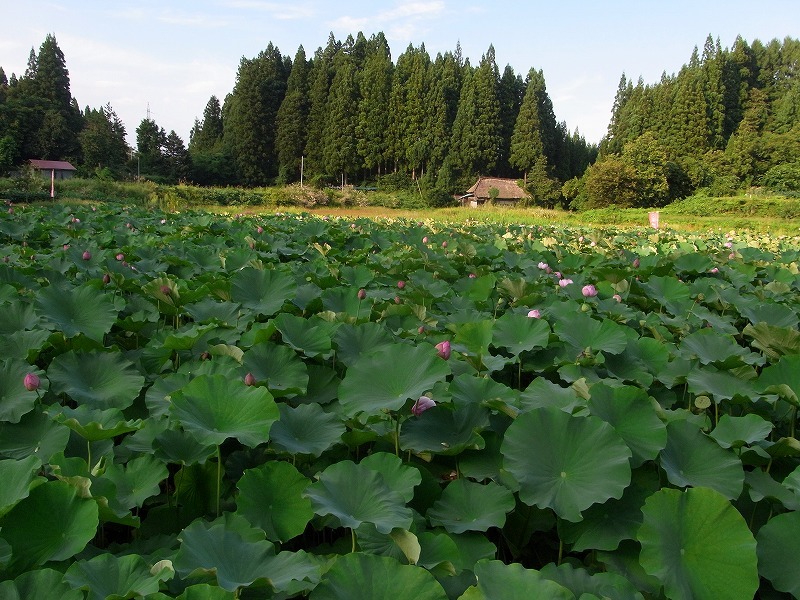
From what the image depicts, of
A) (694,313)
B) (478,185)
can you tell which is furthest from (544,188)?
(694,313)

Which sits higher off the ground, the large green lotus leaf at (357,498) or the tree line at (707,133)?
the tree line at (707,133)

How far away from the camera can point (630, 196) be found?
29.1m

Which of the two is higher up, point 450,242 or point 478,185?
point 478,185

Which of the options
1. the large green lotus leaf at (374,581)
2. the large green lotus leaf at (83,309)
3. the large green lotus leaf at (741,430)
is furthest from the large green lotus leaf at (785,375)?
the large green lotus leaf at (83,309)

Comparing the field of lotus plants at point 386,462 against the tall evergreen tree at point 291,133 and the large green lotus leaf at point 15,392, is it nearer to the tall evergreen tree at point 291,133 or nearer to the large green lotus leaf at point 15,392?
the large green lotus leaf at point 15,392

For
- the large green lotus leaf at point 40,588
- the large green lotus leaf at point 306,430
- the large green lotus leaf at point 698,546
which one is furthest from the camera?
the large green lotus leaf at point 306,430

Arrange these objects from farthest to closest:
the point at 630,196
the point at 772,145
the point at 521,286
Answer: the point at 772,145, the point at 630,196, the point at 521,286

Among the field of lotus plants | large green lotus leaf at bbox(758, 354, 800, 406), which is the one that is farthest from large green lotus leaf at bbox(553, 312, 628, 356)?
large green lotus leaf at bbox(758, 354, 800, 406)

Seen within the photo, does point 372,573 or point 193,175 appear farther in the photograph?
point 193,175

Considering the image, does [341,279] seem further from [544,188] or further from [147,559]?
[544,188]

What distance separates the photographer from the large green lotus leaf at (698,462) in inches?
32.3

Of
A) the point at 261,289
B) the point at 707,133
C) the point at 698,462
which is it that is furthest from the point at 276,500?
the point at 707,133

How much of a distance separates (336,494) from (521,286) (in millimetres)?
1364

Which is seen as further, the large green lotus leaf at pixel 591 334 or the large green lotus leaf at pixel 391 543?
the large green lotus leaf at pixel 591 334
